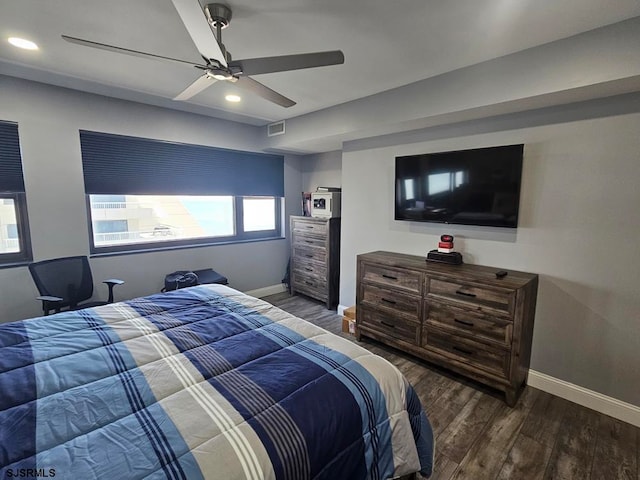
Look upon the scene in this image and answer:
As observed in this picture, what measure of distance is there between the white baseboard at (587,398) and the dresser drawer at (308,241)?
254 cm

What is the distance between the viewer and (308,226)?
166 inches

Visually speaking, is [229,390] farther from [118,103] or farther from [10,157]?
[118,103]

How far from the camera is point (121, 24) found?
1787 mm

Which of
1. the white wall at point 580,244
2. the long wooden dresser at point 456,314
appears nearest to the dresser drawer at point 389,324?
the long wooden dresser at point 456,314

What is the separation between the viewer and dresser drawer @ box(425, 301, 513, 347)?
2217mm

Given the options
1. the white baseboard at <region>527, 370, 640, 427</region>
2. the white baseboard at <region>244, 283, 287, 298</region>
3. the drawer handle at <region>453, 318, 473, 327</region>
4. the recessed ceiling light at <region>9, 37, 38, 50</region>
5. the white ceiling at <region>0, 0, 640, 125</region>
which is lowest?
the white baseboard at <region>527, 370, 640, 427</region>

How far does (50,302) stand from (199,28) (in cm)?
250

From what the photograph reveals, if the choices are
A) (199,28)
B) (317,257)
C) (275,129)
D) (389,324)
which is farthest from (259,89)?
(317,257)

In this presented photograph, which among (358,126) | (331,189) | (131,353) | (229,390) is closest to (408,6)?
(358,126)

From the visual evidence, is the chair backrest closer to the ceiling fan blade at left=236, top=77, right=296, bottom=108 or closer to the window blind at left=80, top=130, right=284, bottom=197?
the window blind at left=80, top=130, right=284, bottom=197

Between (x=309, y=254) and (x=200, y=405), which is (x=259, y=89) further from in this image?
(x=309, y=254)

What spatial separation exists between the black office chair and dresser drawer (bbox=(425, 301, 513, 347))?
2817 mm

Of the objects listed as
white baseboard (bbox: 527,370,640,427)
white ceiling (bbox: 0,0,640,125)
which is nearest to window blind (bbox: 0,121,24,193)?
white ceiling (bbox: 0,0,640,125)

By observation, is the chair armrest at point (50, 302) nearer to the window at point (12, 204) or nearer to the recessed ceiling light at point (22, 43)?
the window at point (12, 204)
